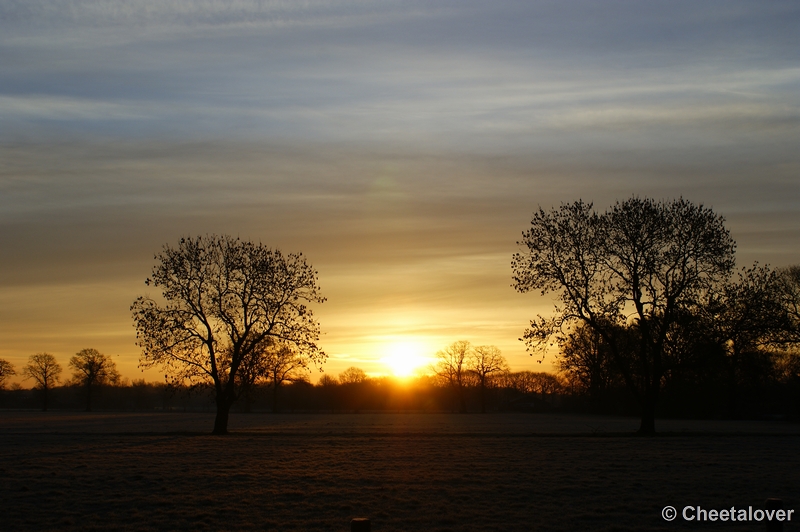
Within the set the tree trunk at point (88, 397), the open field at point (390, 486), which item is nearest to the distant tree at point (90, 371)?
the tree trunk at point (88, 397)

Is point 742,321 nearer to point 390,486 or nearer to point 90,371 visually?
point 390,486

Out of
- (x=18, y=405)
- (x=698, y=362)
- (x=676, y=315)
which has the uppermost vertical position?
(x=676, y=315)

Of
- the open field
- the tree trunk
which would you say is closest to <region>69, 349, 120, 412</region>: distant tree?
the tree trunk

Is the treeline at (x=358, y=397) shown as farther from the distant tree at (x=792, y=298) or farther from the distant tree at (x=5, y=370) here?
the distant tree at (x=792, y=298)

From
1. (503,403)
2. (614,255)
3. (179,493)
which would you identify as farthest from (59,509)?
(503,403)

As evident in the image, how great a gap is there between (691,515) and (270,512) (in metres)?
10.6

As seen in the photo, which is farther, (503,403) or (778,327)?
(503,403)

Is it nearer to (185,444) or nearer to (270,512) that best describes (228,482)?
(270,512)

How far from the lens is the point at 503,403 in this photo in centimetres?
15862

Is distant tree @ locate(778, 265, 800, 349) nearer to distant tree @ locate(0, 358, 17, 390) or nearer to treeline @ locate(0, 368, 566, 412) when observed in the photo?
treeline @ locate(0, 368, 566, 412)

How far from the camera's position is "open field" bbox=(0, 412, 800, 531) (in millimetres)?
15562

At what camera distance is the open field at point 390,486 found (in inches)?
613

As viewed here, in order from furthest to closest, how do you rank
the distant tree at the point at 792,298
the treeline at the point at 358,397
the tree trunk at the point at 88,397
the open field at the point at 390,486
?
the treeline at the point at 358,397
the tree trunk at the point at 88,397
the distant tree at the point at 792,298
the open field at the point at 390,486

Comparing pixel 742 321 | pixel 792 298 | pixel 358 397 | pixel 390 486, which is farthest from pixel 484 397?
pixel 390 486
